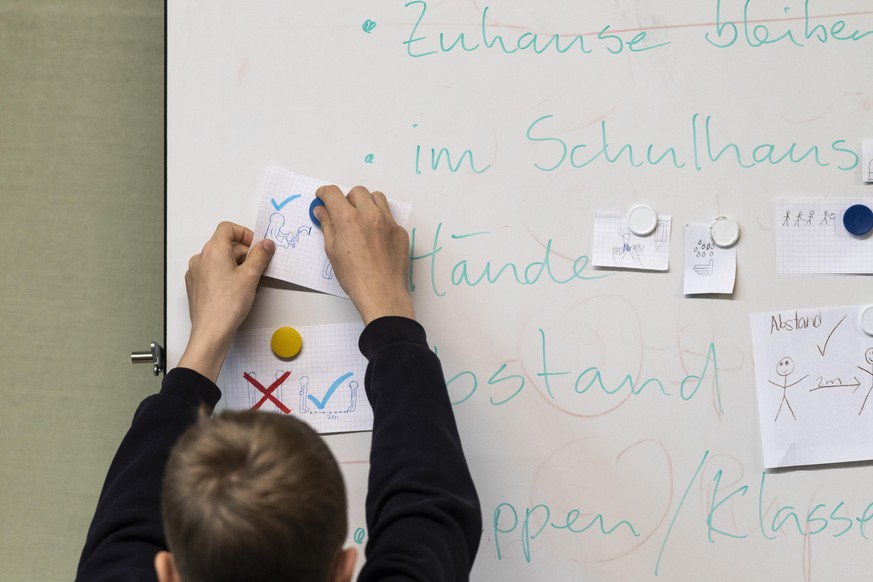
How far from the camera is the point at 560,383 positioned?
92 cm

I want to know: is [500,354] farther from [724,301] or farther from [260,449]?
[260,449]

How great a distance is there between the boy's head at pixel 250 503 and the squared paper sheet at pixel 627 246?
48 cm

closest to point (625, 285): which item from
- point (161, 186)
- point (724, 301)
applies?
point (724, 301)

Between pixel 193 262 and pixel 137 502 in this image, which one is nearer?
pixel 137 502

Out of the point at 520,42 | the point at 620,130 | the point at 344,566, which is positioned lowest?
the point at 344,566

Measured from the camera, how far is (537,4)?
913 mm

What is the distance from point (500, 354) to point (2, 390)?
792 millimetres

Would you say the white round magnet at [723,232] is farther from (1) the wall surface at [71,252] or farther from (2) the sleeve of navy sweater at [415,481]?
(1) the wall surface at [71,252]

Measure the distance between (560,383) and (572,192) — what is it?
0.74ft

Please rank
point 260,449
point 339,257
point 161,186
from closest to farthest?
point 260,449 → point 339,257 → point 161,186

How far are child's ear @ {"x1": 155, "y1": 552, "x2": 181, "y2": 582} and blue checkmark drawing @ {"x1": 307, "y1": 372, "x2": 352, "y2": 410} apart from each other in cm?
33

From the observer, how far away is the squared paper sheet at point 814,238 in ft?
3.02

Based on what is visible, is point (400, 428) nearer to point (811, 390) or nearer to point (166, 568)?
point (166, 568)

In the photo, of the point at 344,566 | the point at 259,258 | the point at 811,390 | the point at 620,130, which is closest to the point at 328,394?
the point at 259,258
